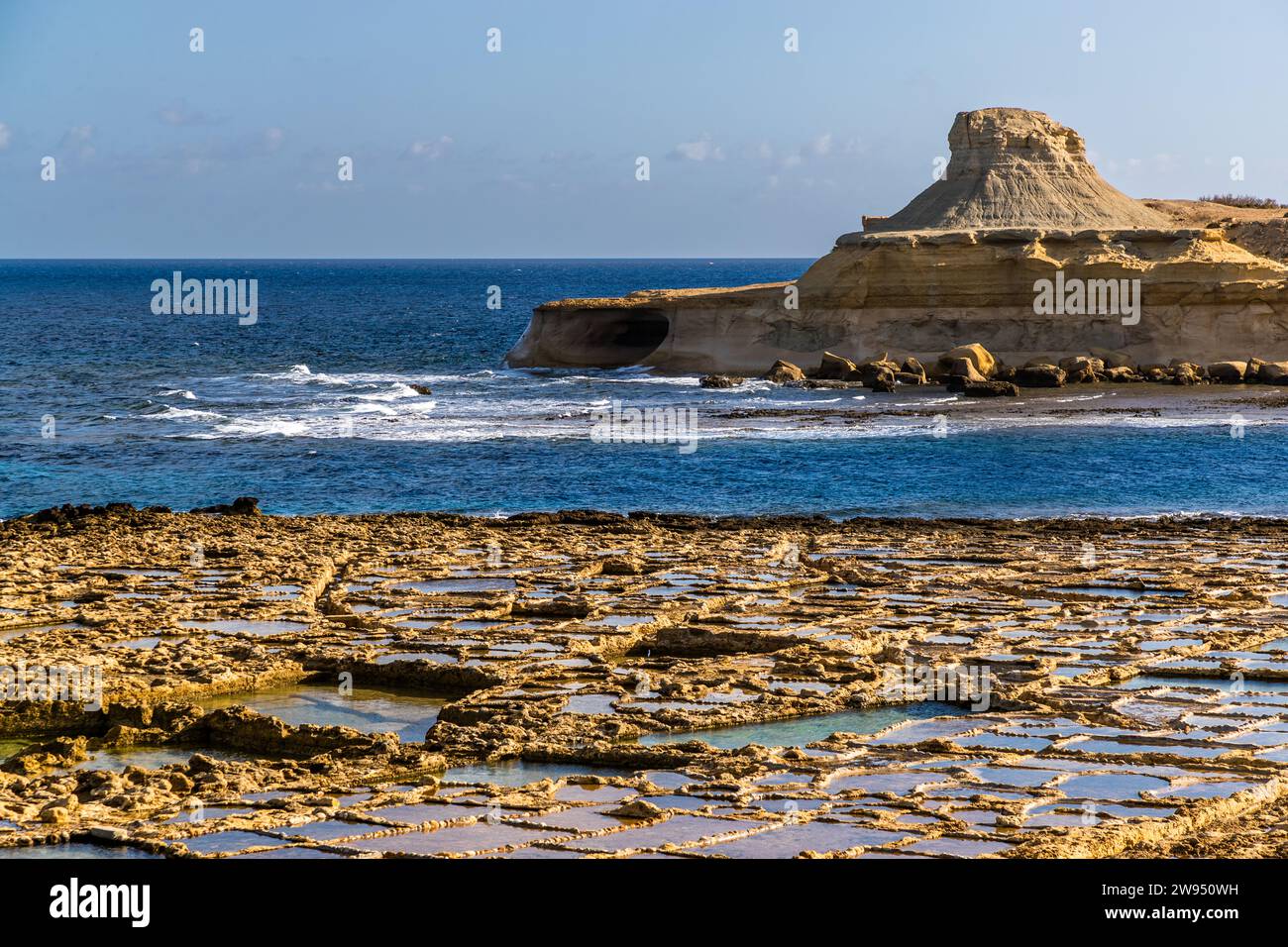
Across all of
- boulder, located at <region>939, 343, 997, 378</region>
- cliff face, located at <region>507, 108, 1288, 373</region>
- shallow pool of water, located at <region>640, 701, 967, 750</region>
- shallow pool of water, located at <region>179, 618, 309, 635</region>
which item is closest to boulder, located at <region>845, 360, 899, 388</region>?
cliff face, located at <region>507, 108, 1288, 373</region>

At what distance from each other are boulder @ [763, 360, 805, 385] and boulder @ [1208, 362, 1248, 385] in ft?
53.0

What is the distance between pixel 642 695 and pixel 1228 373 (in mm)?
47510

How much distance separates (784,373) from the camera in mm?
61344

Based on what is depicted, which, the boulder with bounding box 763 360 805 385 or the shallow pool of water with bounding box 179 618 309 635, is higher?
the boulder with bounding box 763 360 805 385

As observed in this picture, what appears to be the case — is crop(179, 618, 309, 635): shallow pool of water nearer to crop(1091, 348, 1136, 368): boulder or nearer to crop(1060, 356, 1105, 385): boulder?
crop(1060, 356, 1105, 385): boulder

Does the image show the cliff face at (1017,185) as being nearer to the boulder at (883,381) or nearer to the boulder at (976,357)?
the boulder at (976,357)

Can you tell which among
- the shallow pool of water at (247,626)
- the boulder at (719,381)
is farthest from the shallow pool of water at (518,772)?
the boulder at (719,381)

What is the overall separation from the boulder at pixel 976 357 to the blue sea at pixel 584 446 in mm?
2888

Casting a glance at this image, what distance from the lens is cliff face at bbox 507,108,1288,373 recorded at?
60531 millimetres

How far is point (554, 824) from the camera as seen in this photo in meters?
13.1

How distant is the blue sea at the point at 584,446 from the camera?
35875mm

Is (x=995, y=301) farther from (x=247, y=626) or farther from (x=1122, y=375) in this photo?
(x=247, y=626)

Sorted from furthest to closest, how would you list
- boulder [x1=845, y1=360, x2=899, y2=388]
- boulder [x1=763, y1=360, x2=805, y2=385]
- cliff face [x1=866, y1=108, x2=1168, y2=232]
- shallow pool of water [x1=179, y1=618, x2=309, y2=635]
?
cliff face [x1=866, y1=108, x2=1168, y2=232]
boulder [x1=763, y1=360, x2=805, y2=385]
boulder [x1=845, y1=360, x2=899, y2=388]
shallow pool of water [x1=179, y1=618, x2=309, y2=635]


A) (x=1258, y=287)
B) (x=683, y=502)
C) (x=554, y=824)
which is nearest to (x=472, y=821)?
(x=554, y=824)
